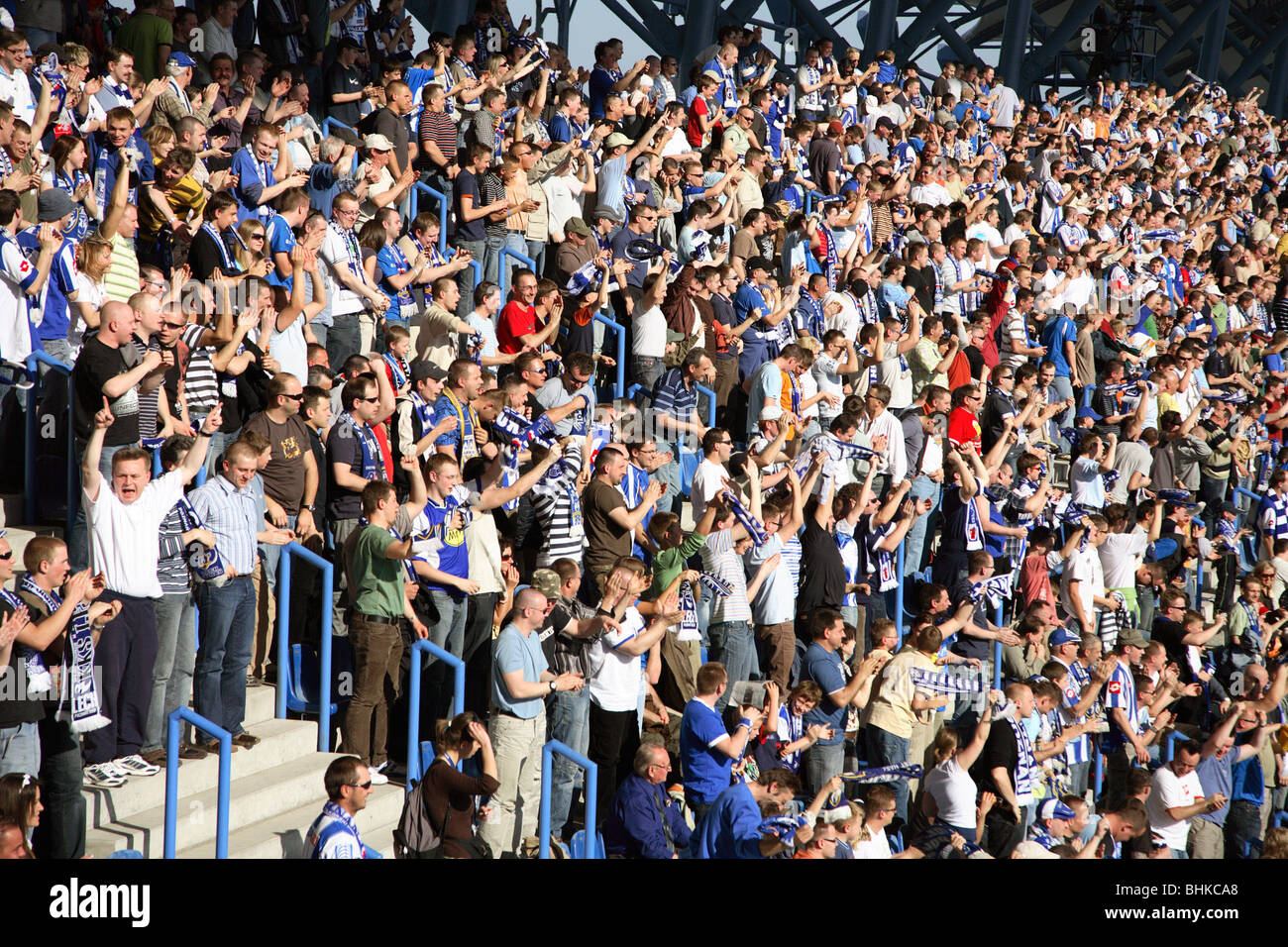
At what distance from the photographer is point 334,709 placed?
7469 mm

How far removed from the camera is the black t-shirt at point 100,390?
6629 millimetres

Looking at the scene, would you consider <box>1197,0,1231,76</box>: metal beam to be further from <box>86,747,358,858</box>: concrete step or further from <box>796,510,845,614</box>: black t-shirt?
<box>86,747,358,858</box>: concrete step

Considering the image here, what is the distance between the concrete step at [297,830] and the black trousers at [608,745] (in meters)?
1.27

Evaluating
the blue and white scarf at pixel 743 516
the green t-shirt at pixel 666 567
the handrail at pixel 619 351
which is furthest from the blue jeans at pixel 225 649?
the handrail at pixel 619 351

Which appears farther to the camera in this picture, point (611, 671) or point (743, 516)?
point (743, 516)

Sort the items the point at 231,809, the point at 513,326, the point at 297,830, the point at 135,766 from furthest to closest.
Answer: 1. the point at 513,326
2. the point at 297,830
3. the point at 231,809
4. the point at 135,766

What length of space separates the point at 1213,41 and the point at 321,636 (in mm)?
36218

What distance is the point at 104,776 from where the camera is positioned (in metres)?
6.12

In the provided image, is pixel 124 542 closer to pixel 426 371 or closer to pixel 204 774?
pixel 204 774

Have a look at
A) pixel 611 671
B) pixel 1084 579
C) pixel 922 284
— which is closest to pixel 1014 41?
pixel 922 284
